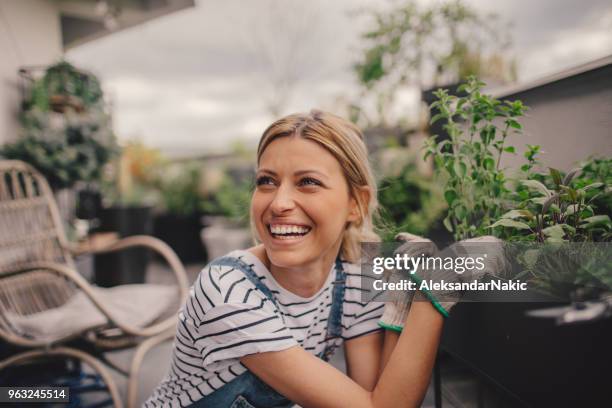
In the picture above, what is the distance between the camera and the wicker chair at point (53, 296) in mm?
1664

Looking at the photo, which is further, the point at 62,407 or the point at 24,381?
the point at 24,381

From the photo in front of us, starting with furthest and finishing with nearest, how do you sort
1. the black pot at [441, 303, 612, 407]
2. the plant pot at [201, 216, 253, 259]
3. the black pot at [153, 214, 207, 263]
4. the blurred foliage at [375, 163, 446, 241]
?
the black pot at [153, 214, 207, 263], the plant pot at [201, 216, 253, 259], the blurred foliage at [375, 163, 446, 241], the black pot at [441, 303, 612, 407]

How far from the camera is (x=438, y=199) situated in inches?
95.3

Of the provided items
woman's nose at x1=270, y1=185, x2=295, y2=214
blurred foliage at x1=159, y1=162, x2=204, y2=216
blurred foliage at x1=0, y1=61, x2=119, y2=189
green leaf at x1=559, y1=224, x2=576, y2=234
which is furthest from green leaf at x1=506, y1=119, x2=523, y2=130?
blurred foliage at x1=159, y1=162, x2=204, y2=216

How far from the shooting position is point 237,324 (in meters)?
0.90

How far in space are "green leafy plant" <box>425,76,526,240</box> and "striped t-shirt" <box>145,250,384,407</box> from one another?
32 cm

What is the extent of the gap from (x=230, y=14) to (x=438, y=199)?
3001 millimetres

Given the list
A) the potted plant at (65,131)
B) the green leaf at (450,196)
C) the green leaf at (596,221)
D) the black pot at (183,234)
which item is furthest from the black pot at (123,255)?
the green leaf at (596,221)

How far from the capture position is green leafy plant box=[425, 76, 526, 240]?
98 centimetres

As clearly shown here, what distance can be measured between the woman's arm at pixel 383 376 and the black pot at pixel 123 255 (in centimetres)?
294

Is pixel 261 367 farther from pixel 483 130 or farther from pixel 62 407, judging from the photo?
pixel 62 407

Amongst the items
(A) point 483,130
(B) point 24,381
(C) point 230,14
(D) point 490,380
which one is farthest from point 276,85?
(D) point 490,380

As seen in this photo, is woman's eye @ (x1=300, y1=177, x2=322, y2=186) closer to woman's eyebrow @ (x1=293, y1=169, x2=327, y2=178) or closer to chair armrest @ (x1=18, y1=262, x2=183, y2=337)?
woman's eyebrow @ (x1=293, y1=169, x2=327, y2=178)

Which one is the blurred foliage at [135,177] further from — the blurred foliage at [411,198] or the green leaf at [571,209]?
the green leaf at [571,209]
